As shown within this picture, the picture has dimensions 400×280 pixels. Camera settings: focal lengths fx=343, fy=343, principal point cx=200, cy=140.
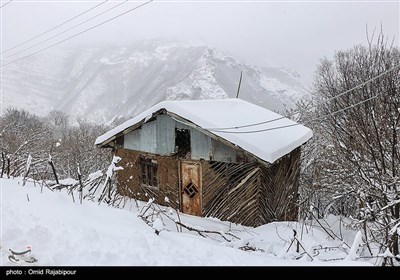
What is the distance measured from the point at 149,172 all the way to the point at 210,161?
9.00 feet

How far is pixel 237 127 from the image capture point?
10.7m

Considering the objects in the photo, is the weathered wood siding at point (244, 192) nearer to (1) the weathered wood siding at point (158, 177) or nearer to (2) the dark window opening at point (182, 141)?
(2) the dark window opening at point (182, 141)

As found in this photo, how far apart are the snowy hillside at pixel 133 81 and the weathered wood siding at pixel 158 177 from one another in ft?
298

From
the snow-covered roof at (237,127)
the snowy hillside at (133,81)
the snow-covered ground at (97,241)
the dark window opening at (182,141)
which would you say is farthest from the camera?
the snowy hillside at (133,81)

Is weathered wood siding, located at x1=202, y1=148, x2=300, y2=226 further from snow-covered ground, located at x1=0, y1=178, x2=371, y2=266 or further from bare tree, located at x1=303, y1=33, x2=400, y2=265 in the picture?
snow-covered ground, located at x1=0, y1=178, x2=371, y2=266

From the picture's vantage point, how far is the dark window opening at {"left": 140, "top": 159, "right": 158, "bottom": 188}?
12359mm

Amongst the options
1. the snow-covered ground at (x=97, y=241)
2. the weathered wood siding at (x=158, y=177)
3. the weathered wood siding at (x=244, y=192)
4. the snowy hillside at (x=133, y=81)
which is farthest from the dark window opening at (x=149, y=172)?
the snowy hillside at (x=133, y=81)

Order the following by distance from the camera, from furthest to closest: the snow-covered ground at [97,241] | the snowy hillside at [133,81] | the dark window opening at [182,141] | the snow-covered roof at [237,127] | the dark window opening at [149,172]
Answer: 1. the snowy hillside at [133,81]
2. the dark window opening at [149,172]
3. the dark window opening at [182,141]
4. the snow-covered roof at [237,127]
5. the snow-covered ground at [97,241]

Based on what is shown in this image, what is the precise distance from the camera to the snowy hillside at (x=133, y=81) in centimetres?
11419

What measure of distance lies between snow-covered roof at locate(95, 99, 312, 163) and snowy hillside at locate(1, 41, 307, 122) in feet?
294

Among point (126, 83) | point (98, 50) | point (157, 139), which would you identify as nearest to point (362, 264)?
point (157, 139)
